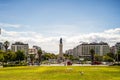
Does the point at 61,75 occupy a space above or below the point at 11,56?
below

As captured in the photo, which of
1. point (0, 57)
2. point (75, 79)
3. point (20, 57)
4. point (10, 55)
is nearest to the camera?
point (75, 79)

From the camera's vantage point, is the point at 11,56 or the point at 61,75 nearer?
the point at 61,75

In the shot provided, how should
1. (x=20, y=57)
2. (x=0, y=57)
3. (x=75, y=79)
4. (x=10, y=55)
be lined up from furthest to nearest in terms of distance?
(x=20, y=57) < (x=10, y=55) < (x=0, y=57) < (x=75, y=79)

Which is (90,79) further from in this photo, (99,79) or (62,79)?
(62,79)

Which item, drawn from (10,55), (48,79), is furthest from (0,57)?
(48,79)

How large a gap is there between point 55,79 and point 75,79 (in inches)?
125

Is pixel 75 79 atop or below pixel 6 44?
below

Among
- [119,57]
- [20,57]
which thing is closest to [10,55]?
[20,57]

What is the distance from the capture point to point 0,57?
13900 cm

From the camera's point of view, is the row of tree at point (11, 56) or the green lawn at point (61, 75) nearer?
the green lawn at point (61, 75)

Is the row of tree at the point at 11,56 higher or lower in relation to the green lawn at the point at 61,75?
higher

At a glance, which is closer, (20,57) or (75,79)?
(75,79)

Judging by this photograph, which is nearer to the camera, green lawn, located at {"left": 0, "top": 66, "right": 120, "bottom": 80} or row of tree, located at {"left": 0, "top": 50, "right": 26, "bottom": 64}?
green lawn, located at {"left": 0, "top": 66, "right": 120, "bottom": 80}

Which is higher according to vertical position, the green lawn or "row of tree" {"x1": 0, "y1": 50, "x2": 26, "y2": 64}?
"row of tree" {"x1": 0, "y1": 50, "x2": 26, "y2": 64}
